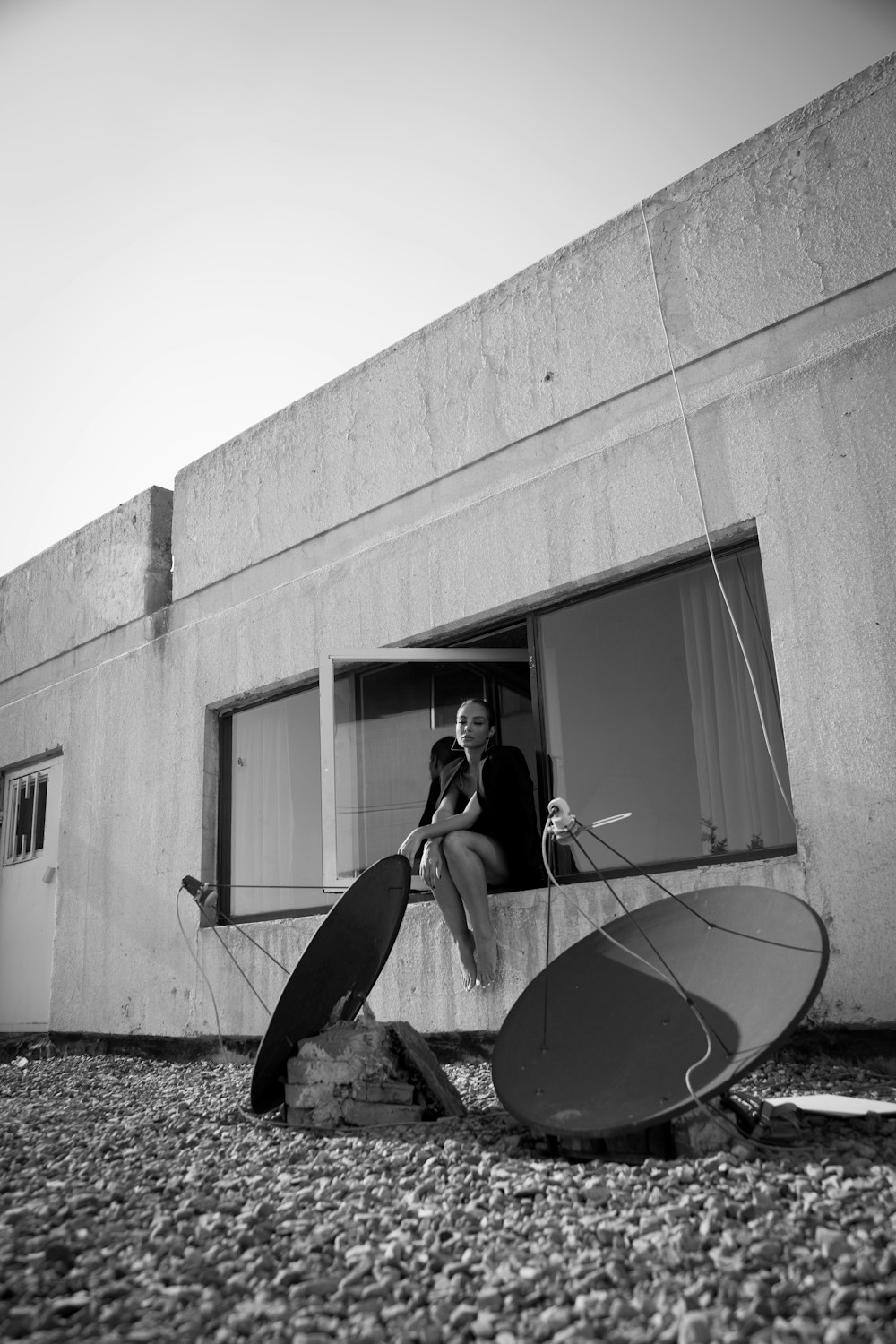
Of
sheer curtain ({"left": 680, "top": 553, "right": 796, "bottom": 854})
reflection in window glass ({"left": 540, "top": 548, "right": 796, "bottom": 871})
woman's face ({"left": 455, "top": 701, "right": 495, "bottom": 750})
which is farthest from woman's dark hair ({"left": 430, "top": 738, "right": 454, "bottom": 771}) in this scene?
sheer curtain ({"left": 680, "top": 553, "right": 796, "bottom": 854})

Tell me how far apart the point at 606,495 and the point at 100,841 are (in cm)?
393

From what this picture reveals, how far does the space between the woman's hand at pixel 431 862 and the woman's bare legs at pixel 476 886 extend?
3cm

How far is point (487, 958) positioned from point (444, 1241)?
2304 millimetres

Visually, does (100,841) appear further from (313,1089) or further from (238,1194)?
(238,1194)

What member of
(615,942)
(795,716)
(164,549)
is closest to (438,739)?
(795,716)

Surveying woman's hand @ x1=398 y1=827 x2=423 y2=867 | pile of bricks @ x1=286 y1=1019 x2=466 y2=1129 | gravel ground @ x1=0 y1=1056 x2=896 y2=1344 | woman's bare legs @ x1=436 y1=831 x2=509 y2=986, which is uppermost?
woman's hand @ x1=398 y1=827 x2=423 y2=867

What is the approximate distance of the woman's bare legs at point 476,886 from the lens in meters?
4.36

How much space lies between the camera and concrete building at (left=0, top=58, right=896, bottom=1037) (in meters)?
3.80

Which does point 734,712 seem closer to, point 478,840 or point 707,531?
point 707,531

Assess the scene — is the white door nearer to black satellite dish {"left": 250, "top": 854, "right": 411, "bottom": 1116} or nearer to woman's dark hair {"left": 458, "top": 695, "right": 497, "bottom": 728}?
woman's dark hair {"left": 458, "top": 695, "right": 497, "bottom": 728}

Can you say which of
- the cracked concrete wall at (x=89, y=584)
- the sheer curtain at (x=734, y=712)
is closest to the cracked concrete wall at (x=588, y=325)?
the cracked concrete wall at (x=89, y=584)

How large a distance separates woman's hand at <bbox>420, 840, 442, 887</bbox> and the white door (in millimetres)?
3625

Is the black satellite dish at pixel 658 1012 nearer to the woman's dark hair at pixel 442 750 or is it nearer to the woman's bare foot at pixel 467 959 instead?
the woman's bare foot at pixel 467 959


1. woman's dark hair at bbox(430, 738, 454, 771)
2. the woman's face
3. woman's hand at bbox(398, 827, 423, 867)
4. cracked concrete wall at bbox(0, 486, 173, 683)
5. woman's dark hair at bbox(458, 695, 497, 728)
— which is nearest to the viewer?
woman's hand at bbox(398, 827, 423, 867)
